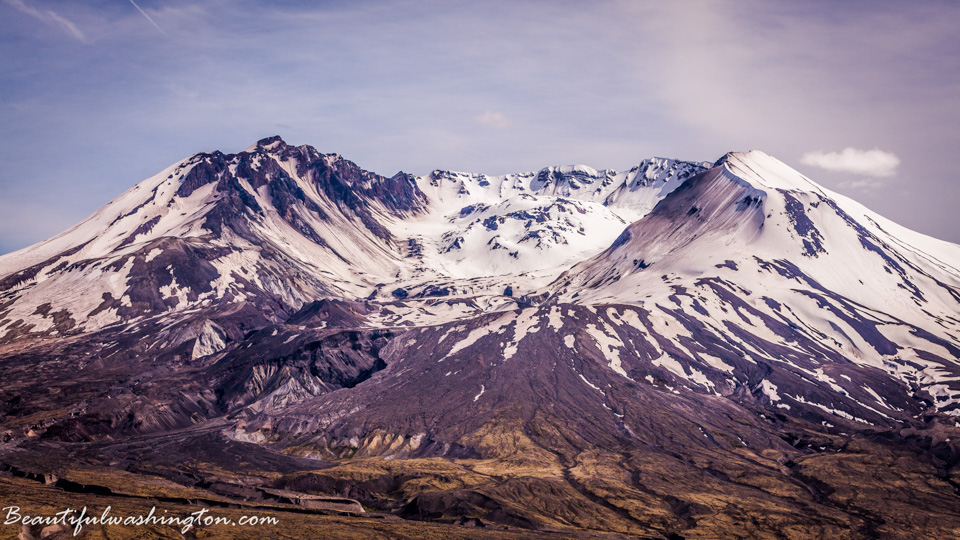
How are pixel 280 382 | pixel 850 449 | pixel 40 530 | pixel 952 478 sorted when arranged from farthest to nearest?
pixel 280 382 → pixel 850 449 → pixel 952 478 → pixel 40 530

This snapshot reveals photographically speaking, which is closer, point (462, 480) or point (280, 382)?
point (462, 480)

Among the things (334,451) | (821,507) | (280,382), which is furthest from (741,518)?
(280,382)

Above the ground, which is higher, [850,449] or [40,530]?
[850,449]

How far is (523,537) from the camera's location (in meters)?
100

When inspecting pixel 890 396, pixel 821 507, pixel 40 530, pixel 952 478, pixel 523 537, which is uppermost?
pixel 890 396

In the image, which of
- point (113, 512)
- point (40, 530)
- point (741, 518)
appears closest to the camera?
point (40, 530)

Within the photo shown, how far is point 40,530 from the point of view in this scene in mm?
82500

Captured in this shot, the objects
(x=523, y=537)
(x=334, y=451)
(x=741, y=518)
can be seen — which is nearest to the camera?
(x=523, y=537)

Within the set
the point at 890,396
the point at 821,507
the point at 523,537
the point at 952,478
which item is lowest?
the point at 523,537

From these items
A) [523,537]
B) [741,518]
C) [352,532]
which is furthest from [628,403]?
[352,532]

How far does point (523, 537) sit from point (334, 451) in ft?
245

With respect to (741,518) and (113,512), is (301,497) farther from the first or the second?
(741,518)

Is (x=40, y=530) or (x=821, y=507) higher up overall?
(x=821, y=507)

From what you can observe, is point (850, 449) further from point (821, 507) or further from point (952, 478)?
point (821, 507)
